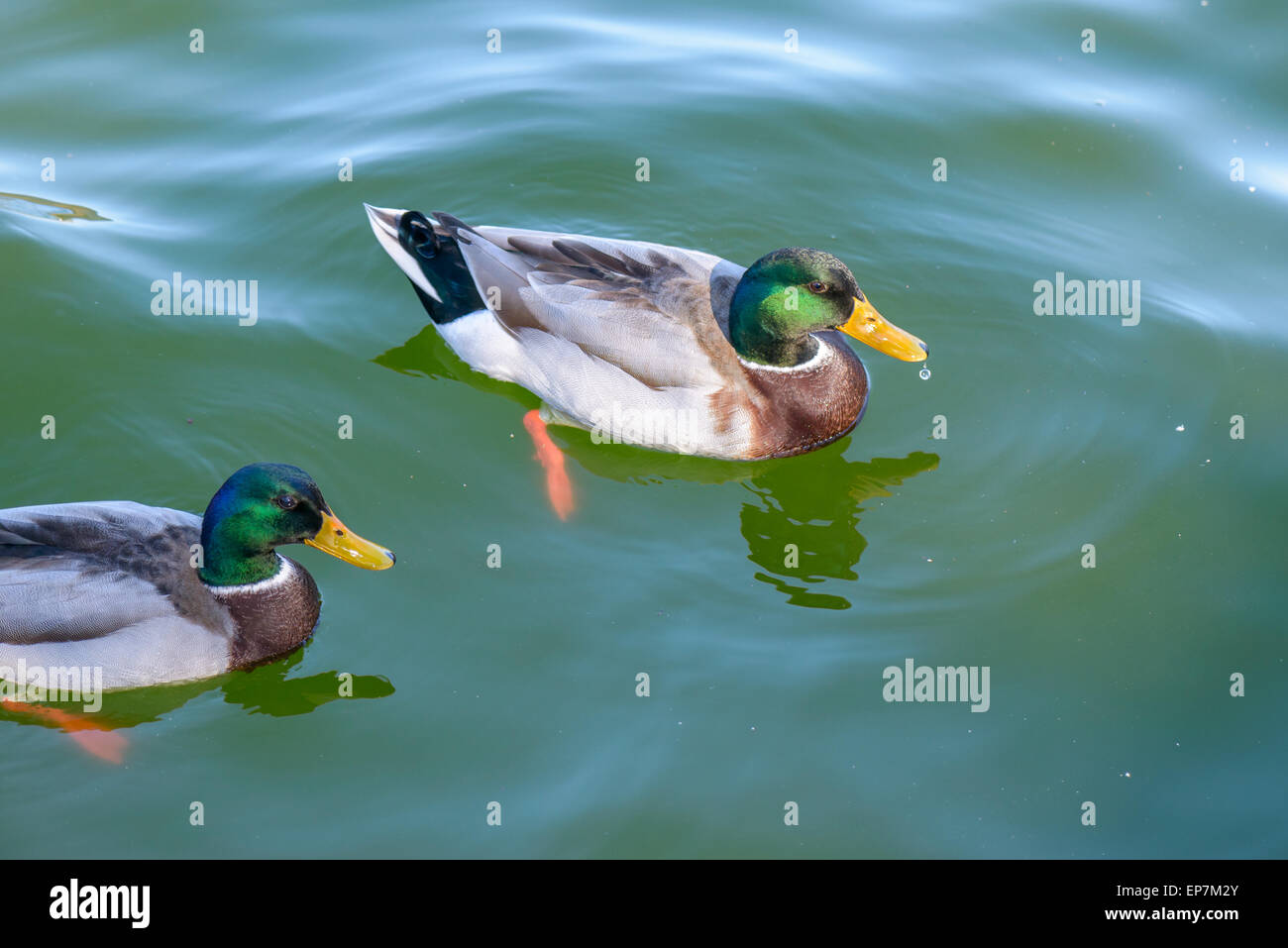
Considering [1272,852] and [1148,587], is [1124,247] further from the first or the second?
[1272,852]

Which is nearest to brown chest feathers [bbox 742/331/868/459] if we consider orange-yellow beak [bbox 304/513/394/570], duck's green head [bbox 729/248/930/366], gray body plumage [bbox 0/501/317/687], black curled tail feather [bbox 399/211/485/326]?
duck's green head [bbox 729/248/930/366]

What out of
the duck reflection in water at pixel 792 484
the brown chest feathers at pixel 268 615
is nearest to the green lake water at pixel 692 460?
the duck reflection in water at pixel 792 484

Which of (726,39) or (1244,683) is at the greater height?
(726,39)

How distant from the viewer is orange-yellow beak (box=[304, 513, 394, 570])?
20.2 feet

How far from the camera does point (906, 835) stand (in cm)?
572

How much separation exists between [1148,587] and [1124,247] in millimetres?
3076

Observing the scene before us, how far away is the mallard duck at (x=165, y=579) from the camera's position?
577 centimetres

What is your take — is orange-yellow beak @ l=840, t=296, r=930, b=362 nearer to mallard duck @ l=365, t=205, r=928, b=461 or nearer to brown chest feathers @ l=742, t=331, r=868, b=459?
mallard duck @ l=365, t=205, r=928, b=461

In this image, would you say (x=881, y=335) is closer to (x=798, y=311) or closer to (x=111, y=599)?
(x=798, y=311)

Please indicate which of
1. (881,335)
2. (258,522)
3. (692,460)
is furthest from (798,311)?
(258,522)

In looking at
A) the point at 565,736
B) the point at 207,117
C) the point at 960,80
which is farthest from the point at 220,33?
the point at 565,736

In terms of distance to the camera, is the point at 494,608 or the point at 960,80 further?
the point at 960,80

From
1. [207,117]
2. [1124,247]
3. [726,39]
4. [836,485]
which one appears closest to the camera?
[836,485]

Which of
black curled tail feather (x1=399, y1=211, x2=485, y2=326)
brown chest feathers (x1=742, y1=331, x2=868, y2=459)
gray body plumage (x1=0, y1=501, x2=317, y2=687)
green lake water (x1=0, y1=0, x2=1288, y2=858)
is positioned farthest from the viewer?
black curled tail feather (x1=399, y1=211, x2=485, y2=326)
